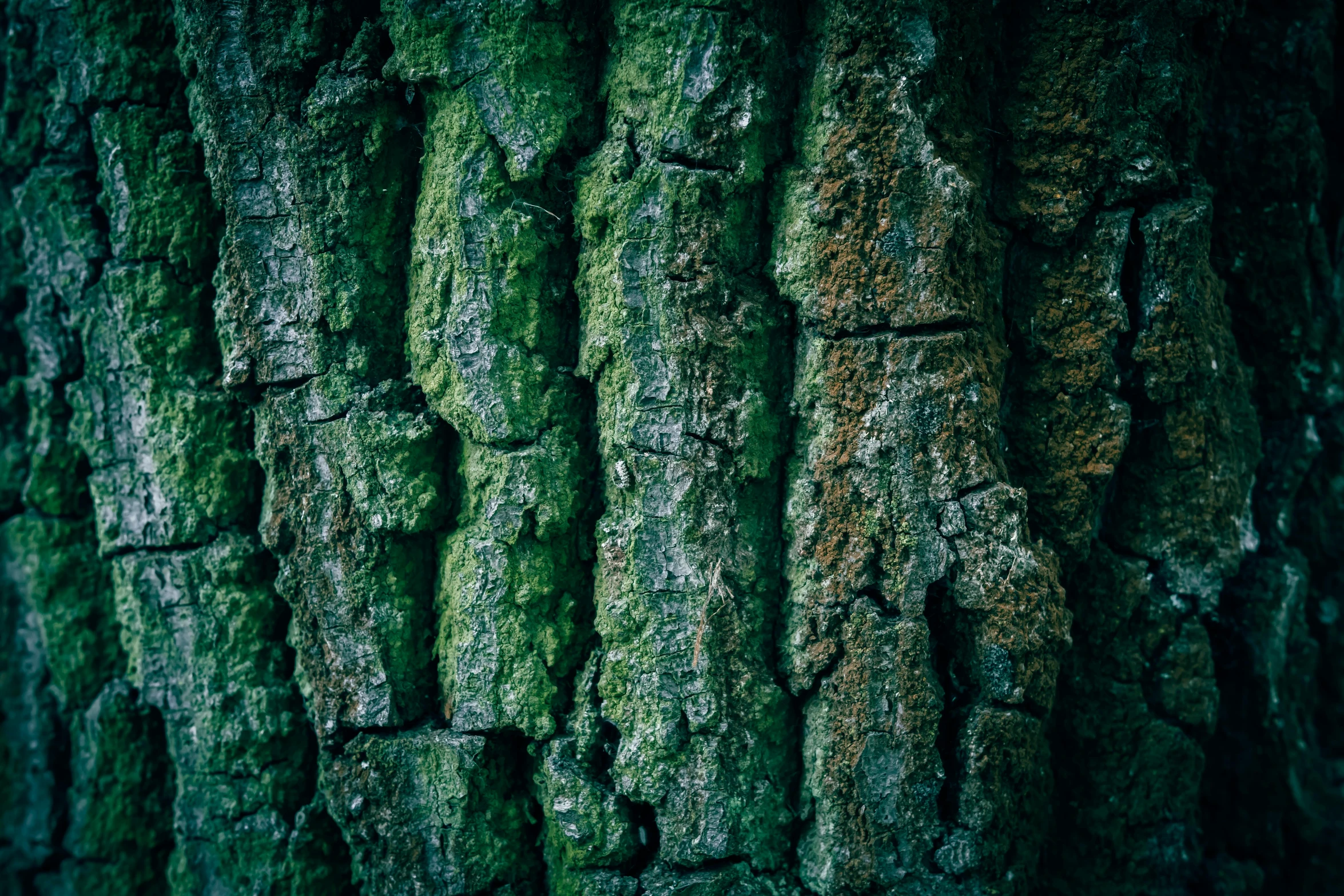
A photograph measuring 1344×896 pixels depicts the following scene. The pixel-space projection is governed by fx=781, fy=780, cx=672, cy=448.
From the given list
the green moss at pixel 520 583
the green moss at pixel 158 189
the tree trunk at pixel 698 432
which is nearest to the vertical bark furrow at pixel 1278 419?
the tree trunk at pixel 698 432

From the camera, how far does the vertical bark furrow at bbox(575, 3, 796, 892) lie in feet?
4.90

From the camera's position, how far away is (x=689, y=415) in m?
1.50

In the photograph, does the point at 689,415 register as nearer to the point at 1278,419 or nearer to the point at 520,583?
the point at 520,583

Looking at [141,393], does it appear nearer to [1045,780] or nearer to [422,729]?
[422,729]

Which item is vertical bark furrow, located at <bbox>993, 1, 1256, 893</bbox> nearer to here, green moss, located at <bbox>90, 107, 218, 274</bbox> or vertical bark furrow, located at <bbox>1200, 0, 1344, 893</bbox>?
vertical bark furrow, located at <bbox>1200, 0, 1344, 893</bbox>

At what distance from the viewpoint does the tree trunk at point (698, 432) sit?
150 centimetres

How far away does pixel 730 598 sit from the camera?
1.53 m

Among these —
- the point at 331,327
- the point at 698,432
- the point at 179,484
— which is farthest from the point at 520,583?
the point at 179,484

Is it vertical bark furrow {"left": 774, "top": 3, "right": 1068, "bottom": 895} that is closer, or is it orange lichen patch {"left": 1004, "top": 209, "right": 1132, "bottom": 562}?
vertical bark furrow {"left": 774, "top": 3, "right": 1068, "bottom": 895}

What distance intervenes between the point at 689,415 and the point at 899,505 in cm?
44

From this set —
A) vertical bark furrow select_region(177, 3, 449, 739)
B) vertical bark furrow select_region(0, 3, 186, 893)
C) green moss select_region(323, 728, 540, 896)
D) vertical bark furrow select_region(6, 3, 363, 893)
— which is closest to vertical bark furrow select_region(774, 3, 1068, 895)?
green moss select_region(323, 728, 540, 896)

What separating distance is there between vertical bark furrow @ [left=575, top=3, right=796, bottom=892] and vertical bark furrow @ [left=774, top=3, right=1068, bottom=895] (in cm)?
9

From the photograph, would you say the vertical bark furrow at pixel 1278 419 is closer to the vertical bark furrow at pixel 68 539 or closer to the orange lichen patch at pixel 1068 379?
the orange lichen patch at pixel 1068 379

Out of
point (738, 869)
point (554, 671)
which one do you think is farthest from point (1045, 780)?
point (554, 671)
